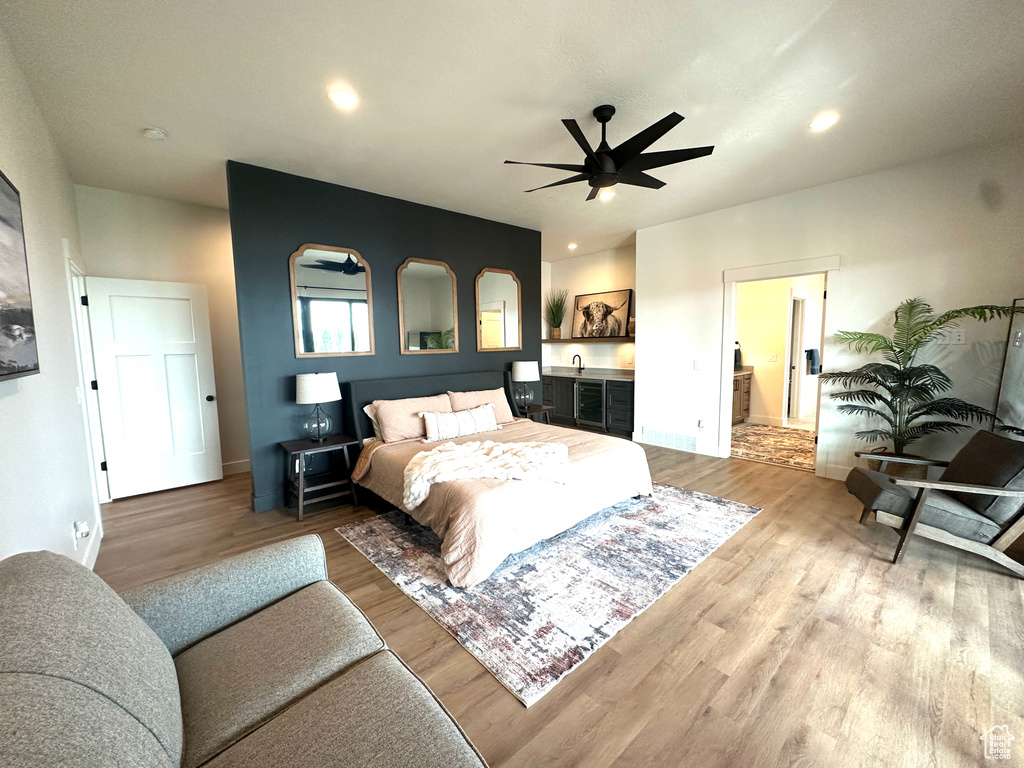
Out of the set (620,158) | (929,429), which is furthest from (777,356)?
(620,158)

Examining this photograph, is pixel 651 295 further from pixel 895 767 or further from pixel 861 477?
pixel 895 767

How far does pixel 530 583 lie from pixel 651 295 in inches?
163

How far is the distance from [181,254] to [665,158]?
4574 mm

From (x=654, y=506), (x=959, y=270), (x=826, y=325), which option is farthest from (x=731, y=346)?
(x=654, y=506)

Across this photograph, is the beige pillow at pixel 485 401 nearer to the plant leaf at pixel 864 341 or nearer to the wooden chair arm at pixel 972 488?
the wooden chair arm at pixel 972 488

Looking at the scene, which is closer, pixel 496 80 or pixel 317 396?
pixel 496 80

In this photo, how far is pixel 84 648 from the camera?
85 cm

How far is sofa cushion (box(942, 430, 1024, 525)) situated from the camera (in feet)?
7.75

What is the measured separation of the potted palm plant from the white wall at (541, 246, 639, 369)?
3.02 m

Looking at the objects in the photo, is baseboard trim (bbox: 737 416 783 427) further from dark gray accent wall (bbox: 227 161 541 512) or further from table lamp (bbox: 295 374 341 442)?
table lamp (bbox: 295 374 341 442)

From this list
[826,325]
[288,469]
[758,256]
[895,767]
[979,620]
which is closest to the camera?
[895,767]

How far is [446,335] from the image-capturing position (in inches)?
184

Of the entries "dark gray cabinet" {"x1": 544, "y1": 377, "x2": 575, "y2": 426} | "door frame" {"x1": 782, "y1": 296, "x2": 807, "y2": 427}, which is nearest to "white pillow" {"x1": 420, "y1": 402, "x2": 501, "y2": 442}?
"dark gray cabinet" {"x1": 544, "y1": 377, "x2": 575, "y2": 426}

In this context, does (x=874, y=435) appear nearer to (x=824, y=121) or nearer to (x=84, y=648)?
(x=824, y=121)
